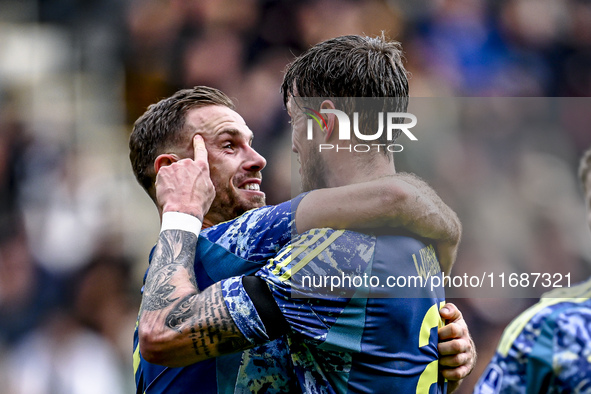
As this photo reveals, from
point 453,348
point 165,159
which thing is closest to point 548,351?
point 453,348

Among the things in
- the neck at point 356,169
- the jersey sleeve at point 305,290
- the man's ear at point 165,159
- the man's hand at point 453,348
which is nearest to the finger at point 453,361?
the man's hand at point 453,348

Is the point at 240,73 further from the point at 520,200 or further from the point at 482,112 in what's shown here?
the point at 520,200

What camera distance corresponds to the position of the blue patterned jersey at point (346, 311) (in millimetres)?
2010

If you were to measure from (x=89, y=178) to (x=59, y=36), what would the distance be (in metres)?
1.32

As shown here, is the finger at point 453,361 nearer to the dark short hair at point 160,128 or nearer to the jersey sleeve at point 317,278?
the jersey sleeve at point 317,278

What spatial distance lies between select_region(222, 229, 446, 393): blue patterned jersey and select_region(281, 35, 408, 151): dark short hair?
0.55 metres

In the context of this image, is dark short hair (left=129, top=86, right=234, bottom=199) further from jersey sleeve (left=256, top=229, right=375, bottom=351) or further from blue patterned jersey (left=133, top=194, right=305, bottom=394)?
jersey sleeve (left=256, top=229, right=375, bottom=351)

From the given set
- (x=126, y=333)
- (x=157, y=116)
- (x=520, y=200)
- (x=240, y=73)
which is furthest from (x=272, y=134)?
(x=520, y=200)

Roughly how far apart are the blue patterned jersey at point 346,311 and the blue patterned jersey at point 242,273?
0.33 feet

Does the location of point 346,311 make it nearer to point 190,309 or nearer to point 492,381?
point 190,309

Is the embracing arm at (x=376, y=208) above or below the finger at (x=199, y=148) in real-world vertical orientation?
below

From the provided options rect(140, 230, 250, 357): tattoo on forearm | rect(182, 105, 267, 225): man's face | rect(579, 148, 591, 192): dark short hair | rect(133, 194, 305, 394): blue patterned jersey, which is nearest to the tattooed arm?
rect(140, 230, 250, 357): tattoo on forearm

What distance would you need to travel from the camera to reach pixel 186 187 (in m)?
2.43

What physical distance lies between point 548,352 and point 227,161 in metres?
1.65
